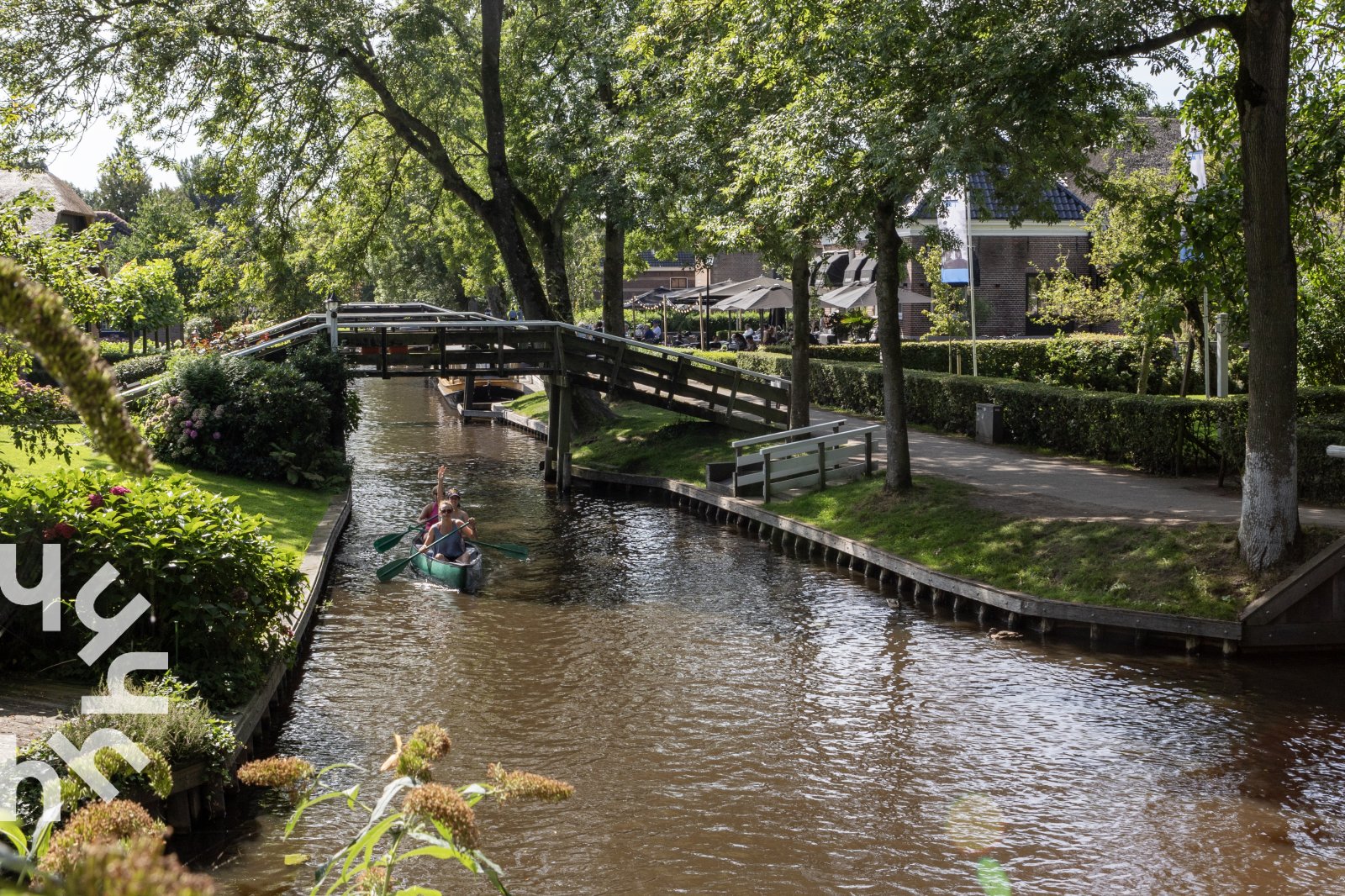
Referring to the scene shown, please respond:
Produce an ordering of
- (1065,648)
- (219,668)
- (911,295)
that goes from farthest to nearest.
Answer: (911,295)
(1065,648)
(219,668)

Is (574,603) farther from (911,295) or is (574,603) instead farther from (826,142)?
(911,295)

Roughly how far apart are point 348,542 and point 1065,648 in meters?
11.8

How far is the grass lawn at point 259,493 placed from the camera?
1778cm

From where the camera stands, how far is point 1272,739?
11.3 m

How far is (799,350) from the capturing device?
23.8 meters

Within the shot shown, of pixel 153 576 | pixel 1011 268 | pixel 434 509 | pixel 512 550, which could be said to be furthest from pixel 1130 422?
pixel 1011 268

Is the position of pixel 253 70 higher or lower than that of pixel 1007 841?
higher

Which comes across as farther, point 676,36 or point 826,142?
point 676,36

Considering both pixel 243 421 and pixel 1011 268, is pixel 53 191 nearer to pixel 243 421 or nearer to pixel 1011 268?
pixel 243 421

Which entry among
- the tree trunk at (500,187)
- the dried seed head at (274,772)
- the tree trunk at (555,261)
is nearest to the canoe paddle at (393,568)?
the tree trunk at (500,187)

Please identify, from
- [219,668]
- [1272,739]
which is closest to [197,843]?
[219,668]

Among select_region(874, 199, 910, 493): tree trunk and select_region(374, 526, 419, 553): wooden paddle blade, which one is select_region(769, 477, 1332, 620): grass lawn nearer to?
select_region(874, 199, 910, 493): tree trunk

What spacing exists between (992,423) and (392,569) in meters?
12.5

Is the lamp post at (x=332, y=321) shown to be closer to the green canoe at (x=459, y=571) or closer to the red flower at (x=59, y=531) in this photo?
the green canoe at (x=459, y=571)
